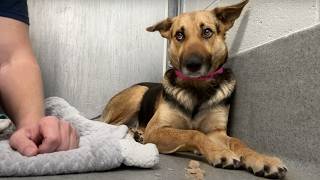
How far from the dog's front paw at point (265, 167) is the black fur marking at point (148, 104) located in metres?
0.94

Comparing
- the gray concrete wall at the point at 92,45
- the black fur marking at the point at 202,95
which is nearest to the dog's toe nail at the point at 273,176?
the black fur marking at the point at 202,95

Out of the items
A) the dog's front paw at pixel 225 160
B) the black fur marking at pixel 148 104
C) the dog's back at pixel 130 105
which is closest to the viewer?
the dog's front paw at pixel 225 160

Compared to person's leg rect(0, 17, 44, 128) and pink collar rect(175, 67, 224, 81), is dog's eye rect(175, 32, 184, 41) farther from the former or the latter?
person's leg rect(0, 17, 44, 128)

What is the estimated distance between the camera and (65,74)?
8.21ft

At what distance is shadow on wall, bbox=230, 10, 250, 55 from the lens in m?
1.75

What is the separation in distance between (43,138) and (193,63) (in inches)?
29.6

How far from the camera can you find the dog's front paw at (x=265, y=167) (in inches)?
41.9

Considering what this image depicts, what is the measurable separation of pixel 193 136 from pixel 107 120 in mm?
948

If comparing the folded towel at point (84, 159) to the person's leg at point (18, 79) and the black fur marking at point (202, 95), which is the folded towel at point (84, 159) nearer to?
the person's leg at point (18, 79)

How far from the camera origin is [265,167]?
3.56ft

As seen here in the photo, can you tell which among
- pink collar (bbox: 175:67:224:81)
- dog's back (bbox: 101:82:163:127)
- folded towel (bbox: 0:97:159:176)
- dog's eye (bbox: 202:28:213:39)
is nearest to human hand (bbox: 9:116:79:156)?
folded towel (bbox: 0:97:159:176)

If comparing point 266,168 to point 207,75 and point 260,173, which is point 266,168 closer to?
point 260,173

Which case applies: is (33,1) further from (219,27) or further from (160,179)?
(160,179)

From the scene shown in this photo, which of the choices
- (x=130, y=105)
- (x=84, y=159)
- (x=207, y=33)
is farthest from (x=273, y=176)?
(x=130, y=105)
